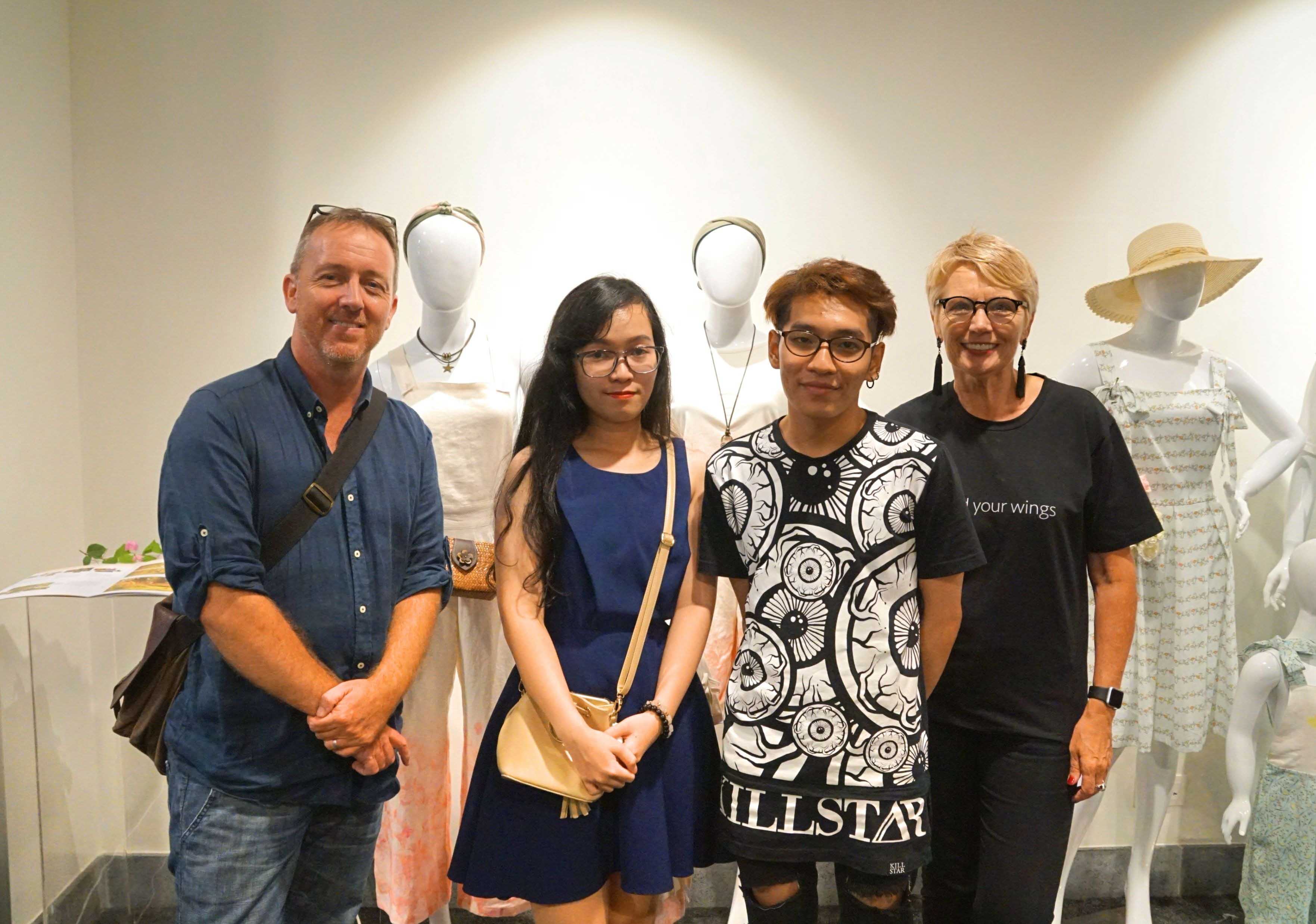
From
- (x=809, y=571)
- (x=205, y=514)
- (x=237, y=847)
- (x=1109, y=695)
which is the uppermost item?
(x=205, y=514)

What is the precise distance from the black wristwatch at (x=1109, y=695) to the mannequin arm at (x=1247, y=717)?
1.52 m

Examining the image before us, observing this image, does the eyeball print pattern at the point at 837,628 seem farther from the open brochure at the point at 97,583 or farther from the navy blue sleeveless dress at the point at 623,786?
the open brochure at the point at 97,583

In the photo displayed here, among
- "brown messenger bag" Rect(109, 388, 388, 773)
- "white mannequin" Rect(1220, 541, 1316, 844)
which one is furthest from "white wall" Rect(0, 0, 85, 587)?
"white mannequin" Rect(1220, 541, 1316, 844)

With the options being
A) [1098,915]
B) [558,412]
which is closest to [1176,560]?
[1098,915]

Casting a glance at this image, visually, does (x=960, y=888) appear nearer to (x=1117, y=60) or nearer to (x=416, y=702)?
(x=416, y=702)

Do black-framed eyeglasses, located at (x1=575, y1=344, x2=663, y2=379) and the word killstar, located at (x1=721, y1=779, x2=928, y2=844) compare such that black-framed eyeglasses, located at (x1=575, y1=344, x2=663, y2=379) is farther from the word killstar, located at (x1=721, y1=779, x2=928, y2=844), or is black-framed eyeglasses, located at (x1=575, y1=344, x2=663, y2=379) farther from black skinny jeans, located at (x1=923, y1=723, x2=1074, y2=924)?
black skinny jeans, located at (x1=923, y1=723, x2=1074, y2=924)

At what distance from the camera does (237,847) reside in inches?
66.2

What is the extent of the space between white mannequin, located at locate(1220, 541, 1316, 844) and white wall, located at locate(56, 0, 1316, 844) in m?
0.76

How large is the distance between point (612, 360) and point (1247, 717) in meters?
2.64

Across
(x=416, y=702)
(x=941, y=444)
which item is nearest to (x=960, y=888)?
(x=941, y=444)

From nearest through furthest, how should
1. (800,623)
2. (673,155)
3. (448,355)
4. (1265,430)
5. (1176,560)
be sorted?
(800,623)
(448,355)
(1176,560)
(1265,430)
(673,155)

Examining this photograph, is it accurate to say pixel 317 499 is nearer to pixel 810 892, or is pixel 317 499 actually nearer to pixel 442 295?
pixel 810 892

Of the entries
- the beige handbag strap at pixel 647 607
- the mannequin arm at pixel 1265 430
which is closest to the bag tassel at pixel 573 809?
the beige handbag strap at pixel 647 607

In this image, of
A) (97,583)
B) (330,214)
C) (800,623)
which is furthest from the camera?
(97,583)
